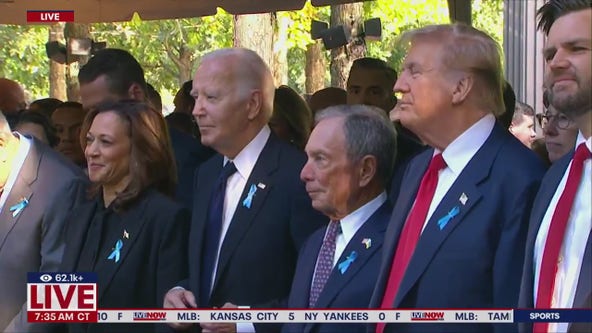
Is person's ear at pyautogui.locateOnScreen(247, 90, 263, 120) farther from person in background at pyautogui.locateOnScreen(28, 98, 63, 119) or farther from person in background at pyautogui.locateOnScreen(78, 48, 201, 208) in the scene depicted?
person in background at pyautogui.locateOnScreen(28, 98, 63, 119)

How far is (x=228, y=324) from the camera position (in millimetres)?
4152

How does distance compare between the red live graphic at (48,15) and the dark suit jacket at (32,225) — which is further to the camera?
the red live graphic at (48,15)

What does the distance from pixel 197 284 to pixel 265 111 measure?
65 cm

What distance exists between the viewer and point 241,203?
4.36 meters

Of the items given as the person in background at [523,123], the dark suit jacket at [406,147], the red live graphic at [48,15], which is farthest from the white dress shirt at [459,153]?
the red live graphic at [48,15]

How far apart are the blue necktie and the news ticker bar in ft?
0.37

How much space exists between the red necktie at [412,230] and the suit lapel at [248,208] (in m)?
0.77

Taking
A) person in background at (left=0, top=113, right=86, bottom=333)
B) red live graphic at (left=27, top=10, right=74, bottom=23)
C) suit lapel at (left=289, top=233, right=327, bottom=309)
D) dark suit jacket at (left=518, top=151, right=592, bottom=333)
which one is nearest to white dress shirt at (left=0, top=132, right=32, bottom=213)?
person in background at (left=0, top=113, right=86, bottom=333)

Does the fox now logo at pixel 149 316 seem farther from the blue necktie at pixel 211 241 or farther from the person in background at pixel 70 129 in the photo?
the person in background at pixel 70 129

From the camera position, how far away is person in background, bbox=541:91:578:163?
4543 millimetres

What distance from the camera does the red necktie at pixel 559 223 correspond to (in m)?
3.20

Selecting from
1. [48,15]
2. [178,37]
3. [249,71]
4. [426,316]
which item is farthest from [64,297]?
[178,37]

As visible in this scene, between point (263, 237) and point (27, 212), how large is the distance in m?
0.92

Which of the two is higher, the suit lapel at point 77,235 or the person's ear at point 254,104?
the person's ear at point 254,104
